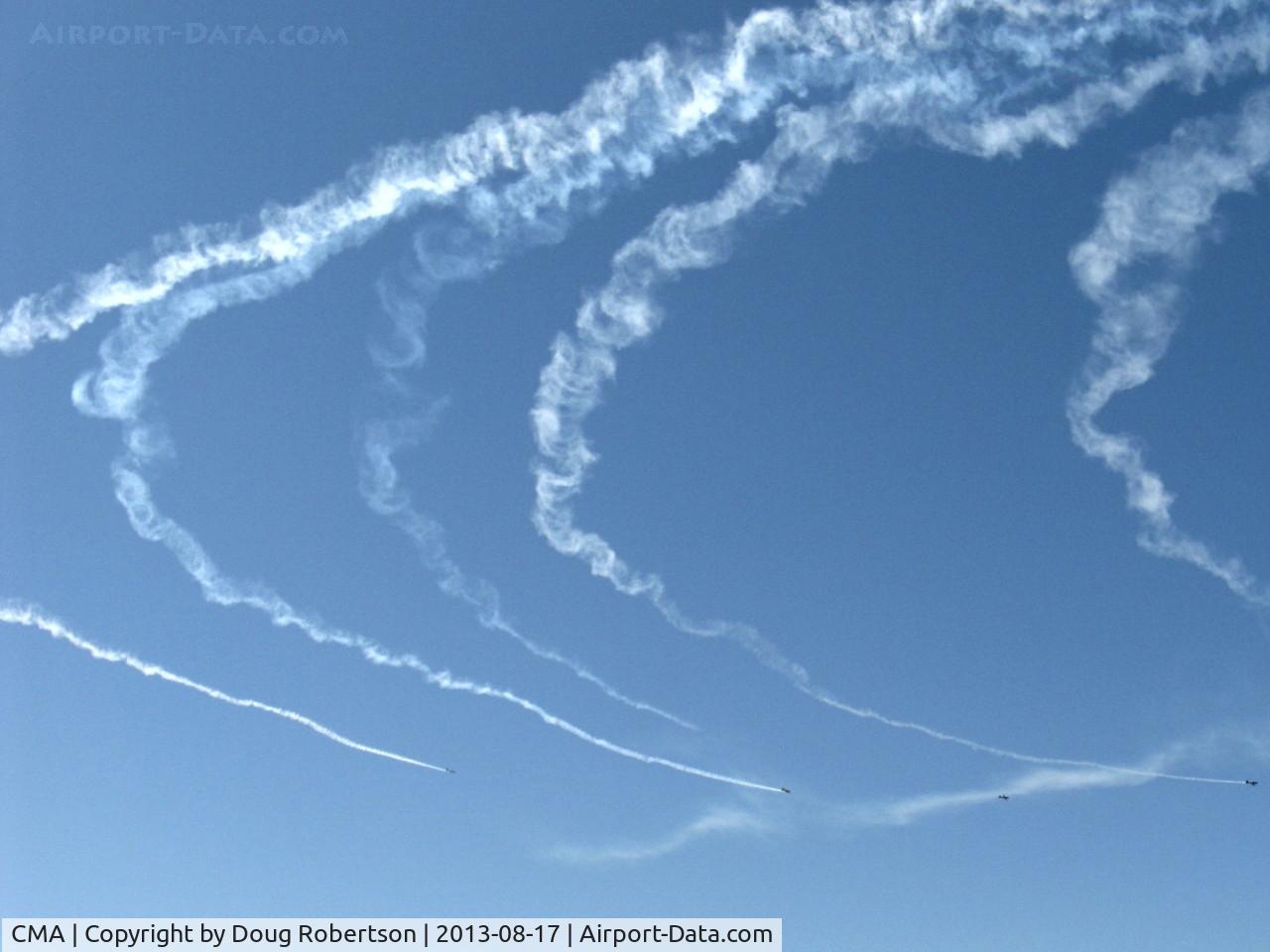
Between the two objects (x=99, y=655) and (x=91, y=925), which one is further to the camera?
(x=99, y=655)

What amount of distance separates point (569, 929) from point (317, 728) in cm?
2163

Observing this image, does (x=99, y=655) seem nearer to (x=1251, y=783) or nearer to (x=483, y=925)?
(x=483, y=925)

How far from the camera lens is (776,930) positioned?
2183 inches

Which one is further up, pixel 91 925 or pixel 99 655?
pixel 99 655

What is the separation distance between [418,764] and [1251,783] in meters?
50.1

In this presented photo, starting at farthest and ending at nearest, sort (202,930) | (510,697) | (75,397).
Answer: (510,697) < (75,397) < (202,930)

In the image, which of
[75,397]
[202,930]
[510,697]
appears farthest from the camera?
[510,697]

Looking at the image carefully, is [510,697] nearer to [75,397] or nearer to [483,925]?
[483,925]

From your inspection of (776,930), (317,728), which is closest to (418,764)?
(317,728)

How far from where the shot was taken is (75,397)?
54.3 m

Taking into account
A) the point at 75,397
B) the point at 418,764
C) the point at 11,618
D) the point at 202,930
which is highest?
the point at 75,397

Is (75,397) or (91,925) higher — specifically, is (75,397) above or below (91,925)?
above

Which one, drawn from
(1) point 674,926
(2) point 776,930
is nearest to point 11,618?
(1) point 674,926

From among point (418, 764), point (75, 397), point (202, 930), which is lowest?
point (202, 930)
